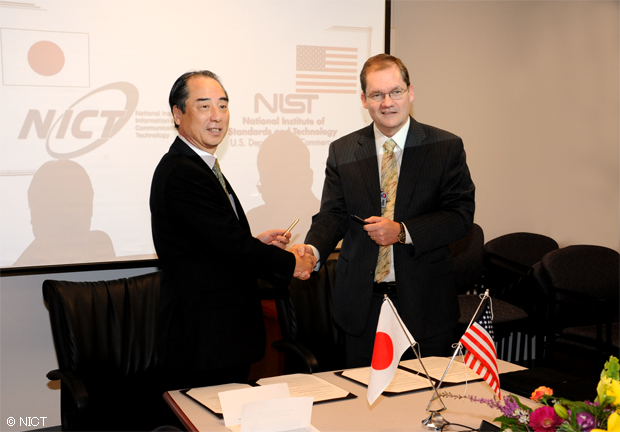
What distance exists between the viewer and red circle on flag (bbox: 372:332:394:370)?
1.61 m

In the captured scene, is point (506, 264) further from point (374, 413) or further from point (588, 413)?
point (588, 413)

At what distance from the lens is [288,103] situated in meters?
3.76

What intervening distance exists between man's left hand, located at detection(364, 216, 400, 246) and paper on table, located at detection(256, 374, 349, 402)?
0.58 metres

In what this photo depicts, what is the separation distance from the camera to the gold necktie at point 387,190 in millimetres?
2498

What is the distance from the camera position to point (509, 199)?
192 inches

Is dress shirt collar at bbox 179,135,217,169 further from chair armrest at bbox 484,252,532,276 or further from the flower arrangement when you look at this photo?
chair armrest at bbox 484,252,532,276

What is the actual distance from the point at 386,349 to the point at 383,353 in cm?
2

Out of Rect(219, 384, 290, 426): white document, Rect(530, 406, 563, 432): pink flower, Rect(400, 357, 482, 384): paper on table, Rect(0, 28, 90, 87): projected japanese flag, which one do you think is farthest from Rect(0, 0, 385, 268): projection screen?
Rect(530, 406, 563, 432): pink flower

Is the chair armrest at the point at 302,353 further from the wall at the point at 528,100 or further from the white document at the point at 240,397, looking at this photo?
the wall at the point at 528,100

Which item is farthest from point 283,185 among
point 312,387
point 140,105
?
point 312,387

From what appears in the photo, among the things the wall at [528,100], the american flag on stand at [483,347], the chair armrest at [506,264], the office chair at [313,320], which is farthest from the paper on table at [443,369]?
the wall at [528,100]

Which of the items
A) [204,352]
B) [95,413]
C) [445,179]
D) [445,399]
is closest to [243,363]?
[204,352]

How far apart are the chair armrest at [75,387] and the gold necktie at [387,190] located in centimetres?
126

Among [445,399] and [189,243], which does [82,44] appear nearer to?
[189,243]
